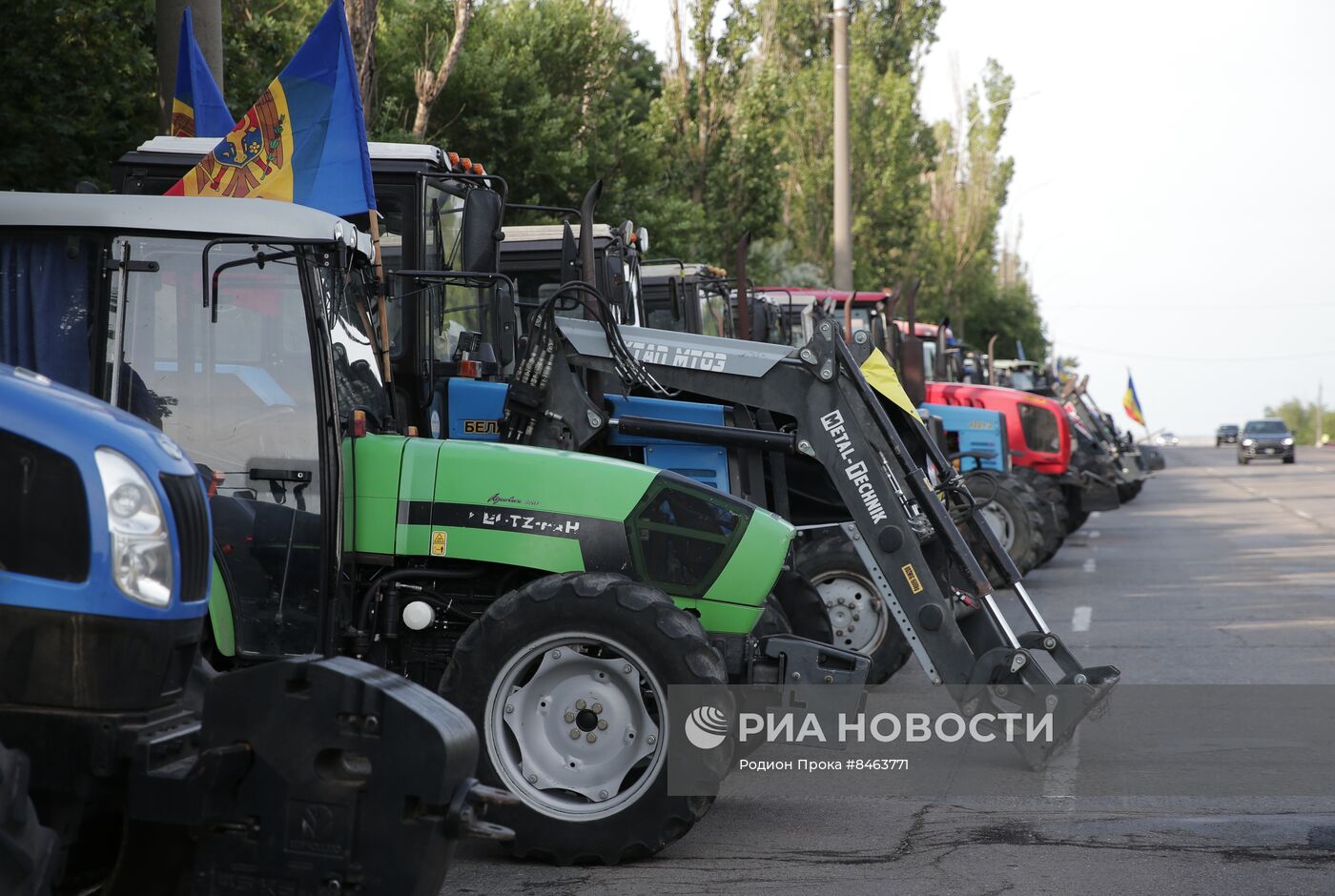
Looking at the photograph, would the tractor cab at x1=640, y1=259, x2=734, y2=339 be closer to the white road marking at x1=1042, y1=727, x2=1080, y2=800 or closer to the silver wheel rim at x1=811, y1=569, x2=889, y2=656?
the silver wheel rim at x1=811, y1=569, x2=889, y2=656

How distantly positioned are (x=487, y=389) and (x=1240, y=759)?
398cm

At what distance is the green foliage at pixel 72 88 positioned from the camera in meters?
13.6

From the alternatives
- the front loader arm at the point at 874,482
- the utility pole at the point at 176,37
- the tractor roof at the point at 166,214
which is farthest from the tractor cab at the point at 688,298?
the tractor roof at the point at 166,214

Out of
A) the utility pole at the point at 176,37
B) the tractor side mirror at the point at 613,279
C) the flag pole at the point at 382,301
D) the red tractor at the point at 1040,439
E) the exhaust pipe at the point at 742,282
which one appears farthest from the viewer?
the red tractor at the point at 1040,439

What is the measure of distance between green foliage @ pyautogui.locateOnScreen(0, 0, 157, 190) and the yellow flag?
8.14 meters

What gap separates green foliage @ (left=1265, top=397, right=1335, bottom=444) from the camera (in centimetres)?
16412

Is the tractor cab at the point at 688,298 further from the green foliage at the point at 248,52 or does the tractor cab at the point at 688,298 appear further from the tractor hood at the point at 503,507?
the tractor hood at the point at 503,507

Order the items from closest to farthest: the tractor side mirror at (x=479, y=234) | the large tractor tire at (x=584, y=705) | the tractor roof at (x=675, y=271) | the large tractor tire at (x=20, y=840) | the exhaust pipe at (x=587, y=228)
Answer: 1. the large tractor tire at (x=20, y=840)
2. the large tractor tire at (x=584, y=705)
3. the exhaust pipe at (x=587, y=228)
4. the tractor side mirror at (x=479, y=234)
5. the tractor roof at (x=675, y=271)

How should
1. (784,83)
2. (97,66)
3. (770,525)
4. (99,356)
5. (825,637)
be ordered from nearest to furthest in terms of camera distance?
(99,356) → (770,525) → (825,637) → (97,66) → (784,83)

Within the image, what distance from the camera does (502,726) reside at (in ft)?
20.2

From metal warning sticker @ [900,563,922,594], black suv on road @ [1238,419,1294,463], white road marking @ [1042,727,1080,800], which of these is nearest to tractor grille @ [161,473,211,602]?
metal warning sticker @ [900,563,922,594]

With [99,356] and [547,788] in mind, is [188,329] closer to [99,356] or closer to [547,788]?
[99,356]

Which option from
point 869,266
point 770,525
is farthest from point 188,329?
point 869,266

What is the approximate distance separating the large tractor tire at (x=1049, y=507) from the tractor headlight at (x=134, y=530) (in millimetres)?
14662
